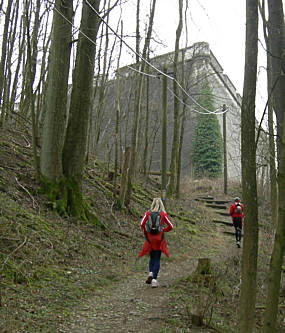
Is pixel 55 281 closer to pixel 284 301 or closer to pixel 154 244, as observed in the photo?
pixel 154 244

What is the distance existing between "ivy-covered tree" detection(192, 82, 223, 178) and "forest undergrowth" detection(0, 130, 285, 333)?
14.8 m

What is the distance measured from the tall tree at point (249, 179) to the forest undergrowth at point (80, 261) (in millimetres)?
1058

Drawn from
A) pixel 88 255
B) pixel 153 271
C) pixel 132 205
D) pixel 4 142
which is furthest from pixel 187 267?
pixel 4 142

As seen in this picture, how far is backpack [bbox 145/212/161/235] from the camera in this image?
6535mm

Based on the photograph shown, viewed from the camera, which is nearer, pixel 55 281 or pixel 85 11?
pixel 55 281

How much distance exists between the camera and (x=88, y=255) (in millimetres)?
7188

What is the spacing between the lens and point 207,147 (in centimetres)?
2725

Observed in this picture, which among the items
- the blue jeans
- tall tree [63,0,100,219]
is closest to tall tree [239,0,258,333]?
the blue jeans

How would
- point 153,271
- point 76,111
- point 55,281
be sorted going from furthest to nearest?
point 76,111
point 153,271
point 55,281

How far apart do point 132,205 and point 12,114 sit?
6.22 m

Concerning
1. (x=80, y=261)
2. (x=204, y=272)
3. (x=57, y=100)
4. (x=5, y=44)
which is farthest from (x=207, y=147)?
(x=80, y=261)

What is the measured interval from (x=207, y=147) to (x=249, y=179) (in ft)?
78.6

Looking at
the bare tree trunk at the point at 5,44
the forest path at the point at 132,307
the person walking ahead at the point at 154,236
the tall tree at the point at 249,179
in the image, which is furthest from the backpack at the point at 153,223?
the bare tree trunk at the point at 5,44

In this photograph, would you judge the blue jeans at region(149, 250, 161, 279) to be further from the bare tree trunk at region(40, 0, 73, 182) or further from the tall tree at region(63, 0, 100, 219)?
the bare tree trunk at region(40, 0, 73, 182)
